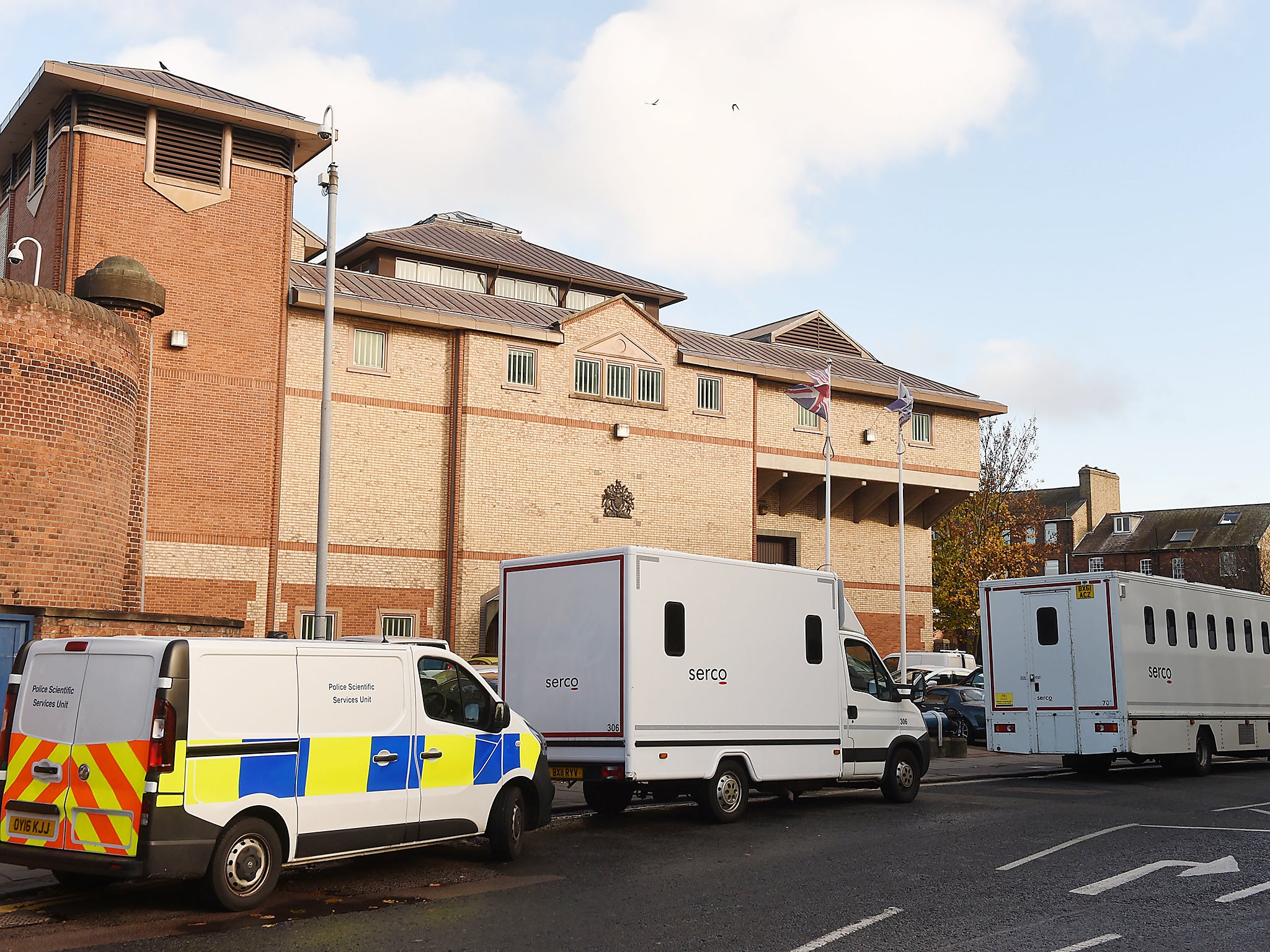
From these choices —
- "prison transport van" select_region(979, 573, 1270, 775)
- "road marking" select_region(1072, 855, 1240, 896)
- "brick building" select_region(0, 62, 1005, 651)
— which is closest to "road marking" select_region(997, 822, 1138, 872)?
"road marking" select_region(1072, 855, 1240, 896)

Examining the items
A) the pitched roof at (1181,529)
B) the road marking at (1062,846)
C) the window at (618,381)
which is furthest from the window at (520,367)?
the pitched roof at (1181,529)

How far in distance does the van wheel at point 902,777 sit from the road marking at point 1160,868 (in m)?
5.20

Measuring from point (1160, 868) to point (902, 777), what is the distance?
572 centimetres

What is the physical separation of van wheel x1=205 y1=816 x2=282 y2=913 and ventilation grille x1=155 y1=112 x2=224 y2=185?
76.2ft

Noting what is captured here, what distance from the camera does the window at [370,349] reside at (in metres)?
31.3

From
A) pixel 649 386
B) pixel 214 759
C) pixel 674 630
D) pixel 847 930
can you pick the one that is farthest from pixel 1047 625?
pixel 649 386

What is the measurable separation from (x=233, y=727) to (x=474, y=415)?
24006mm

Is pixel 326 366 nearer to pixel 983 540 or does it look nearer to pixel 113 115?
pixel 113 115

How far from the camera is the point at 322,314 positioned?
31.0m

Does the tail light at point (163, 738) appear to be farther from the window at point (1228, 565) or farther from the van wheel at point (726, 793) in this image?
the window at point (1228, 565)

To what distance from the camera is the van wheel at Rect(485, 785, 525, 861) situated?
1080 centimetres

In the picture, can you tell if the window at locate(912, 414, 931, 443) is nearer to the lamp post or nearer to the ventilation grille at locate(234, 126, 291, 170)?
the ventilation grille at locate(234, 126, 291, 170)

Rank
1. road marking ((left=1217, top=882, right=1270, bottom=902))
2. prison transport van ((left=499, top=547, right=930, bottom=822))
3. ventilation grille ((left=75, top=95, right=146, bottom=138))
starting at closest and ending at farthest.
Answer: road marking ((left=1217, top=882, right=1270, bottom=902)) < prison transport van ((left=499, top=547, right=930, bottom=822)) < ventilation grille ((left=75, top=95, right=146, bottom=138))

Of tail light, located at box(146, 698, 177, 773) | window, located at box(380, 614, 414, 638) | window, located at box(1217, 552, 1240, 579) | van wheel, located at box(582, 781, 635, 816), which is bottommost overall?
van wheel, located at box(582, 781, 635, 816)
